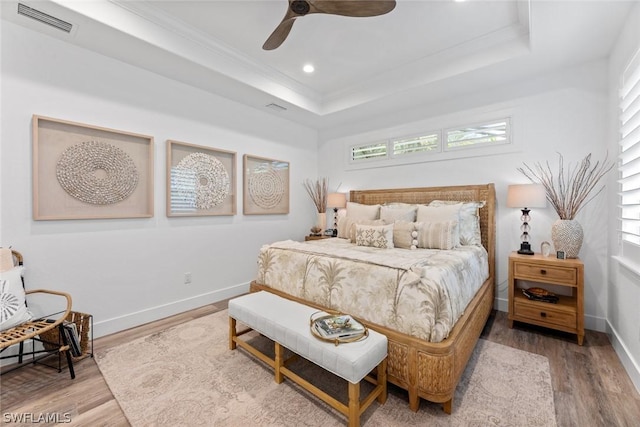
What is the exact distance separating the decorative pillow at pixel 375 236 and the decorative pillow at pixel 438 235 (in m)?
0.33

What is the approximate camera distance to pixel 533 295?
270 cm

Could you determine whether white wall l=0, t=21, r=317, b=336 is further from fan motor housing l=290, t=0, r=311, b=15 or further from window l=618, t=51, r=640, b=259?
window l=618, t=51, r=640, b=259

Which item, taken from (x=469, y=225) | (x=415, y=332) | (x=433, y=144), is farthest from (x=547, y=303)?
(x=433, y=144)

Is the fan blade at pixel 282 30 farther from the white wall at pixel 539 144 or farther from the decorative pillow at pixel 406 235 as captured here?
the white wall at pixel 539 144

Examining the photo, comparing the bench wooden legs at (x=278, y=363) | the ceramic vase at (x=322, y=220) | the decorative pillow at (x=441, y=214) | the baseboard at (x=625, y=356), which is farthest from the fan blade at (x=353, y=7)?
the ceramic vase at (x=322, y=220)

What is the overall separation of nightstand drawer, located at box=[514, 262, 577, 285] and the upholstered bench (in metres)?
1.93

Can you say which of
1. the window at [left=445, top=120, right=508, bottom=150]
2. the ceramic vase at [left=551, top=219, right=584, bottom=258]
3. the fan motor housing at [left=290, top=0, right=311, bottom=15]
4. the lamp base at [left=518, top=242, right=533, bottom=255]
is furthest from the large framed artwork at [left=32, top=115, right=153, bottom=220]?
the ceramic vase at [left=551, top=219, right=584, bottom=258]

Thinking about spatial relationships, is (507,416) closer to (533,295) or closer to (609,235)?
(533,295)

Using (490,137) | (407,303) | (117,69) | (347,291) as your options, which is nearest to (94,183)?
(117,69)

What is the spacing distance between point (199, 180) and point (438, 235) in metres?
2.89

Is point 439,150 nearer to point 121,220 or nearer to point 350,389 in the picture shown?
point 350,389

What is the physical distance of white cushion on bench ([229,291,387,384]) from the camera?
1487 millimetres

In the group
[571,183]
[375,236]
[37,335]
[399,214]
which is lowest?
[37,335]

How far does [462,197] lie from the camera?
3.46 meters
